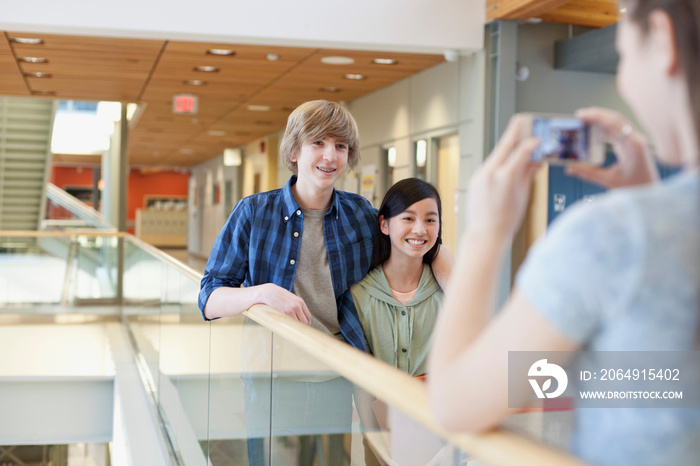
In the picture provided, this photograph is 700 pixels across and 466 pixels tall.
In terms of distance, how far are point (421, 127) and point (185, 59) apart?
8.90 feet

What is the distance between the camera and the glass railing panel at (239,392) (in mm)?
2406

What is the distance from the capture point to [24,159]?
14.5 m

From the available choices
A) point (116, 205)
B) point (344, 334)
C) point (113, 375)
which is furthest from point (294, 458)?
point (116, 205)

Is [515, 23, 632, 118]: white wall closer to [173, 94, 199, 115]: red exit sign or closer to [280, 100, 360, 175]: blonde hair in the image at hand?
[173, 94, 199, 115]: red exit sign

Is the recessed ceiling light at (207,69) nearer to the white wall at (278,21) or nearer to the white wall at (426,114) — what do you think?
the white wall at (278,21)

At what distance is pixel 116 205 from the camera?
1129 cm

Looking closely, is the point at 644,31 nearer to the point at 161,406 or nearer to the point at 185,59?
the point at 161,406

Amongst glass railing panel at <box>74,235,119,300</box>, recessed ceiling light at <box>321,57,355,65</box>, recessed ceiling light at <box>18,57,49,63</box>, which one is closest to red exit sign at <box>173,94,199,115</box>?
glass railing panel at <box>74,235,119,300</box>

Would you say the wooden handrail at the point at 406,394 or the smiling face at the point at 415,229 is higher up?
the smiling face at the point at 415,229

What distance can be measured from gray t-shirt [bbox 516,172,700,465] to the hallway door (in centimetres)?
736

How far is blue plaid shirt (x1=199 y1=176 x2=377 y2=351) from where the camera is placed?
2512mm

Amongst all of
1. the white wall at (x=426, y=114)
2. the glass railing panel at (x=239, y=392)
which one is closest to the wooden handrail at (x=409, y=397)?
the glass railing panel at (x=239, y=392)

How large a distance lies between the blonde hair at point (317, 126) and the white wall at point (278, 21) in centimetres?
467

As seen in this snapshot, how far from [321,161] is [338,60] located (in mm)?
5777
